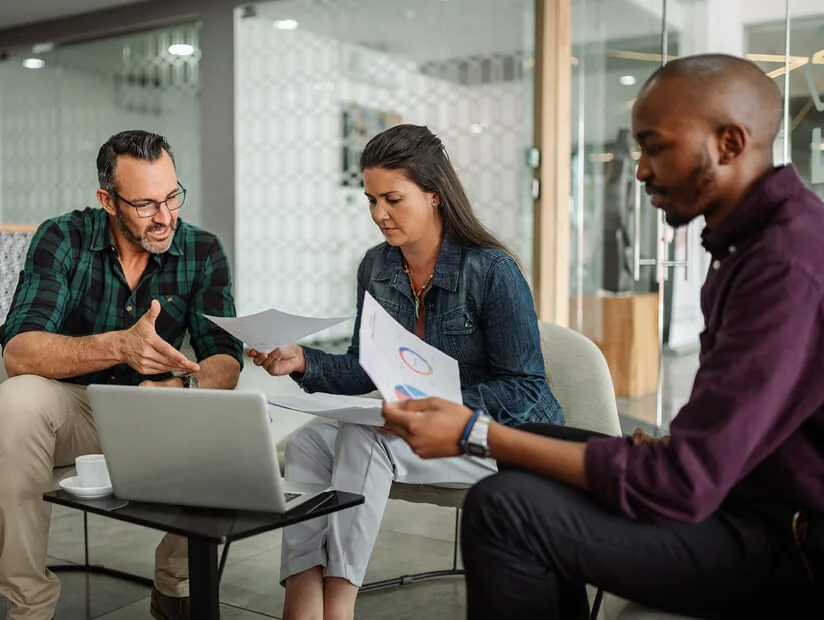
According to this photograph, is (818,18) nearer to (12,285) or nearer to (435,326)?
(435,326)

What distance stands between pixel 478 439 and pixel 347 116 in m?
3.88

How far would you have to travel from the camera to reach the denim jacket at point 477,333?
6.11ft

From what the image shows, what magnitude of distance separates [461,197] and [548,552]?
1.10m

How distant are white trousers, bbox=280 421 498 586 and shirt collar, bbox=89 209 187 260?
0.69 metres

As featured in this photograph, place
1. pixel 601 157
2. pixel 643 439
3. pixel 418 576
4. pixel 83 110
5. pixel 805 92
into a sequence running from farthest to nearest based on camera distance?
pixel 83 110 → pixel 601 157 → pixel 805 92 → pixel 418 576 → pixel 643 439

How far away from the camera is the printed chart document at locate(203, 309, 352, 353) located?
5.45ft

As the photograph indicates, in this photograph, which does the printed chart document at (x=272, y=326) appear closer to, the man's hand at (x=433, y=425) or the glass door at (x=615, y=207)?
→ the man's hand at (x=433, y=425)

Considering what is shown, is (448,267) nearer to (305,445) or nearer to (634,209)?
(305,445)

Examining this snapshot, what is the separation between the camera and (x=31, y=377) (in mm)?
1998

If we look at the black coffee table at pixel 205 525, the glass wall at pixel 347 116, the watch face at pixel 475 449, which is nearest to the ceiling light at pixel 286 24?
the glass wall at pixel 347 116

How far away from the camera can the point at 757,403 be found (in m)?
1.04

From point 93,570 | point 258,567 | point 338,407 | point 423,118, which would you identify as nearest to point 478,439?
point 338,407

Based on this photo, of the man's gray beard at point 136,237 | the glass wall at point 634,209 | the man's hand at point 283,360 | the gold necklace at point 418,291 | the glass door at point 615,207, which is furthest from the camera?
the glass door at point 615,207

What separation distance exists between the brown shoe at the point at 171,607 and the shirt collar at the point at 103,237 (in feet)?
2.78
